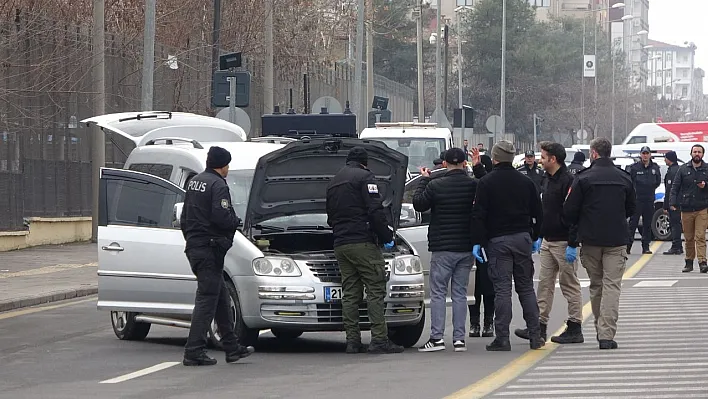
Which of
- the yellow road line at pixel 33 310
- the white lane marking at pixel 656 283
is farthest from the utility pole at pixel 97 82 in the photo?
the white lane marking at pixel 656 283

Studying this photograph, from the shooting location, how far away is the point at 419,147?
29609 mm

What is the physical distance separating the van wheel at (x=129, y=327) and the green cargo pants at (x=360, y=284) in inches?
99.1

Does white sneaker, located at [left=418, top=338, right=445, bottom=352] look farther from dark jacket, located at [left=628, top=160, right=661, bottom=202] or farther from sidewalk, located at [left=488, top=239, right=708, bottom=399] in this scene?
dark jacket, located at [left=628, top=160, right=661, bottom=202]

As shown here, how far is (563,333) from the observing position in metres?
14.6

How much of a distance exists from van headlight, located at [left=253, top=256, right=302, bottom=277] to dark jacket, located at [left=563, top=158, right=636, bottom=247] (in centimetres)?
247

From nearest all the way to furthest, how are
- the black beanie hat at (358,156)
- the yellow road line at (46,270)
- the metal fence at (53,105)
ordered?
1. the black beanie hat at (358,156)
2. the yellow road line at (46,270)
3. the metal fence at (53,105)

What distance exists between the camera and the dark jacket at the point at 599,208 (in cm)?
1405

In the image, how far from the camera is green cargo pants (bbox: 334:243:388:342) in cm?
1359

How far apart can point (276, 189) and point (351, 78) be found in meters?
43.3

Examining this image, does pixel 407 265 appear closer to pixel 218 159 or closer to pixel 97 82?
pixel 218 159

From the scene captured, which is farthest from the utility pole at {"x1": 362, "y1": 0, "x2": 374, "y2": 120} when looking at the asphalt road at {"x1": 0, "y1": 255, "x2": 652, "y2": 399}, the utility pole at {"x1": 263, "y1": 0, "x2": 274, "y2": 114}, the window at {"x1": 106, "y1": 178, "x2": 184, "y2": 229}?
the window at {"x1": 106, "y1": 178, "x2": 184, "y2": 229}

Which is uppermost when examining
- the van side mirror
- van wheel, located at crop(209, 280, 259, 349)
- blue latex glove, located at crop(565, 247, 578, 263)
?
the van side mirror

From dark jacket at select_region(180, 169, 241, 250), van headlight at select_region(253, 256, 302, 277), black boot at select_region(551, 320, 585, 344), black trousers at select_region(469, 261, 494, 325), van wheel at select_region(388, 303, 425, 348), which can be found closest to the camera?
dark jacket at select_region(180, 169, 241, 250)

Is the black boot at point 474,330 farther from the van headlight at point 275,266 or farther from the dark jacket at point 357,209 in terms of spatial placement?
the van headlight at point 275,266
